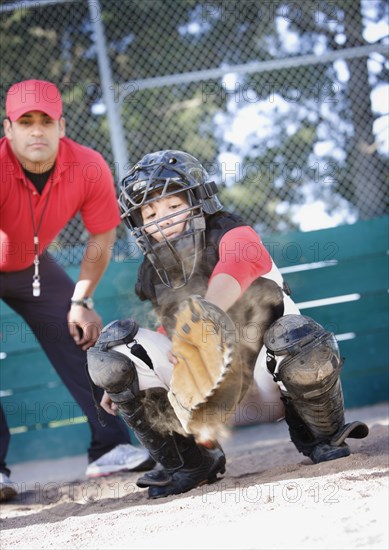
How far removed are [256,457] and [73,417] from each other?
1970mm

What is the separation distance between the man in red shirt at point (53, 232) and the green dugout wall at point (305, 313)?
1262 mm

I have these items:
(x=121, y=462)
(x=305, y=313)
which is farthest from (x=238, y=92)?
(x=121, y=462)

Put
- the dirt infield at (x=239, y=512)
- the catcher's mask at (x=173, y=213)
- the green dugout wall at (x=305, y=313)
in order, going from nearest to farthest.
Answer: the dirt infield at (x=239, y=512) < the catcher's mask at (x=173, y=213) < the green dugout wall at (x=305, y=313)

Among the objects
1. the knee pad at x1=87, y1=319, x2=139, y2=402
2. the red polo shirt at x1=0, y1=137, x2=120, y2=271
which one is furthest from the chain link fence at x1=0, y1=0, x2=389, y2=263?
the knee pad at x1=87, y1=319, x2=139, y2=402

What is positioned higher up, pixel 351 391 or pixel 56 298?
pixel 56 298

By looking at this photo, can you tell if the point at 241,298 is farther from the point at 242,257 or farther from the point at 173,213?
the point at 173,213

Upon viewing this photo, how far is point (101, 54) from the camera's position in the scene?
585 cm

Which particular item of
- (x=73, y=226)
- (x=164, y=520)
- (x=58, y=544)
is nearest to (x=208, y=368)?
(x=164, y=520)

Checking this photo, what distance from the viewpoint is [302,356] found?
300 cm

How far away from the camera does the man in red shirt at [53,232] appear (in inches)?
169

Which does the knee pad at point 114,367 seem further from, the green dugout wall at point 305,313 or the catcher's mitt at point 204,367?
the green dugout wall at point 305,313

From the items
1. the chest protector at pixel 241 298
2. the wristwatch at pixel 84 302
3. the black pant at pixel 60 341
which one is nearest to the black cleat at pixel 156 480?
the chest protector at pixel 241 298

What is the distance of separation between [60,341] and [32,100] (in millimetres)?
1333

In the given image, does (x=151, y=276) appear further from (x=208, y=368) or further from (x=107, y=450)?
(x=107, y=450)
